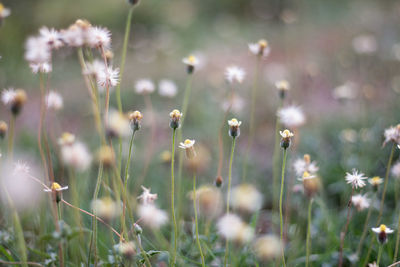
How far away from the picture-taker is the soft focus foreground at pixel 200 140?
0.99 metres

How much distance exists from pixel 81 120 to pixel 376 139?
262 cm


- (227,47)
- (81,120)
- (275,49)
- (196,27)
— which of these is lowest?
(81,120)

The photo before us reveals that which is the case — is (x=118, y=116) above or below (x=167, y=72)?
below

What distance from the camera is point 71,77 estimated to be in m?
4.96

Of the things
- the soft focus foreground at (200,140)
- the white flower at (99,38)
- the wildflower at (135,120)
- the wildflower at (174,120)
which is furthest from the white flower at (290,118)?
the white flower at (99,38)

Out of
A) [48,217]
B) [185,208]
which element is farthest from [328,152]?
[48,217]

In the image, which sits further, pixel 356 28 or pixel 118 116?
pixel 356 28

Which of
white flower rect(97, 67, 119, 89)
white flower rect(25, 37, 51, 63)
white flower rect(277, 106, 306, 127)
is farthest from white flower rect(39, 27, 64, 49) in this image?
white flower rect(277, 106, 306, 127)

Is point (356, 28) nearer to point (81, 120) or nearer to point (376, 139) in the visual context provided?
point (376, 139)

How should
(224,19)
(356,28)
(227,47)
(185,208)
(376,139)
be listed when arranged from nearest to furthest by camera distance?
(185,208) < (376,139) < (356,28) < (227,47) < (224,19)

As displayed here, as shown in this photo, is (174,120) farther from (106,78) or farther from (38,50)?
(38,50)

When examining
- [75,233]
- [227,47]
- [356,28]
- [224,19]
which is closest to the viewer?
[75,233]

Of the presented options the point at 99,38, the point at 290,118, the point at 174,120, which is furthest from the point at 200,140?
the point at 99,38

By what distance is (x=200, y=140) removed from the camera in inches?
107
